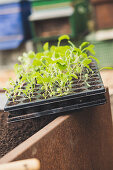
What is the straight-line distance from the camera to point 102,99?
147 centimetres

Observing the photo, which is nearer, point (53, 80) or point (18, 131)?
point (53, 80)

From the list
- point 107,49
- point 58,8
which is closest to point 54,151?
point 107,49

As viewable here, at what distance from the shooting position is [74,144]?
146cm

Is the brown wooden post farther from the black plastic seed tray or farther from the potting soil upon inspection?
the potting soil

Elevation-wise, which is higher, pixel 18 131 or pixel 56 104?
pixel 56 104

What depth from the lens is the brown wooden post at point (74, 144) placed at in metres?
1.23

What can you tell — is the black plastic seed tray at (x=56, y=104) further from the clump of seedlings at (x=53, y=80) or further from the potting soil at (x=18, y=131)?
the potting soil at (x=18, y=131)

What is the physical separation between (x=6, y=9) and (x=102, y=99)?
408 centimetres

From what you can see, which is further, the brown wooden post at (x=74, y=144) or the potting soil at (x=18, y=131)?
the potting soil at (x=18, y=131)

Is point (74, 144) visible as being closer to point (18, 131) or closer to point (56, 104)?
point (56, 104)

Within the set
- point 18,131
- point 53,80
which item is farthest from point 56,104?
point 18,131

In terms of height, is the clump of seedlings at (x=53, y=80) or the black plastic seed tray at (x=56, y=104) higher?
the clump of seedlings at (x=53, y=80)

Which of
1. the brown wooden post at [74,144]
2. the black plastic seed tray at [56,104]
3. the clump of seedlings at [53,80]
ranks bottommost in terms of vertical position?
the brown wooden post at [74,144]

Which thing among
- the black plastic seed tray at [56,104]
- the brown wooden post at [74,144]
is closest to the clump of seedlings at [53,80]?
the black plastic seed tray at [56,104]
